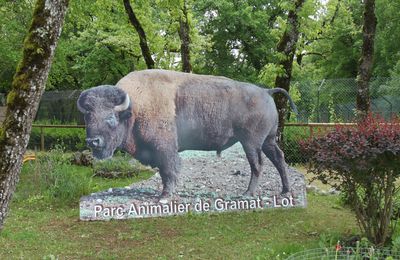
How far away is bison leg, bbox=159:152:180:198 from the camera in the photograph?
30.2ft

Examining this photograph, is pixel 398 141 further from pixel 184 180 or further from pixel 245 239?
pixel 184 180

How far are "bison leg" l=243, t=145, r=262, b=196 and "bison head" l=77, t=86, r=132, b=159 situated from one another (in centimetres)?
223

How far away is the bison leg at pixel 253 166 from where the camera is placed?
9.59 metres

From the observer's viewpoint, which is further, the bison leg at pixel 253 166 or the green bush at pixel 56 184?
the green bush at pixel 56 184

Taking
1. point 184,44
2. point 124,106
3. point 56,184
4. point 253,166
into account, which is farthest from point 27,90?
point 184,44

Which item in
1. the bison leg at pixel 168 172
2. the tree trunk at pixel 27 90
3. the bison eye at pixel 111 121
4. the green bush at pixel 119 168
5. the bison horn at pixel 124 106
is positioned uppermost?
the tree trunk at pixel 27 90

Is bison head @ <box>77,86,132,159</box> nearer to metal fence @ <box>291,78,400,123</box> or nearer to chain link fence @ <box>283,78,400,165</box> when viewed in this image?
chain link fence @ <box>283,78,400,165</box>

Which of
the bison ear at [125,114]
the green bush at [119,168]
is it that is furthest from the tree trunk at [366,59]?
the green bush at [119,168]

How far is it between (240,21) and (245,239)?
73.1 ft

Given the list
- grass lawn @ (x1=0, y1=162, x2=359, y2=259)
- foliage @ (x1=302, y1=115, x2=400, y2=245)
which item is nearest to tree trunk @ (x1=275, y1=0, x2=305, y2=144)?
grass lawn @ (x1=0, y1=162, x2=359, y2=259)

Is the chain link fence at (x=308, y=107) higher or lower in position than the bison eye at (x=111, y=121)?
lower

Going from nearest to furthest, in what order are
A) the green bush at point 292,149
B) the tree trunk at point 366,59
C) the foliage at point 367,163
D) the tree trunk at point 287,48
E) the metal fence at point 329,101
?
the foliage at point 367,163 → the tree trunk at point 366,59 → the tree trunk at point 287,48 → the green bush at point 292,149 → the metal fence at point 329,101

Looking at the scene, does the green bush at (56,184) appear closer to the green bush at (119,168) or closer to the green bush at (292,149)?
the green bush at (119,168)

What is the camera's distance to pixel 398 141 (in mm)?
5934
